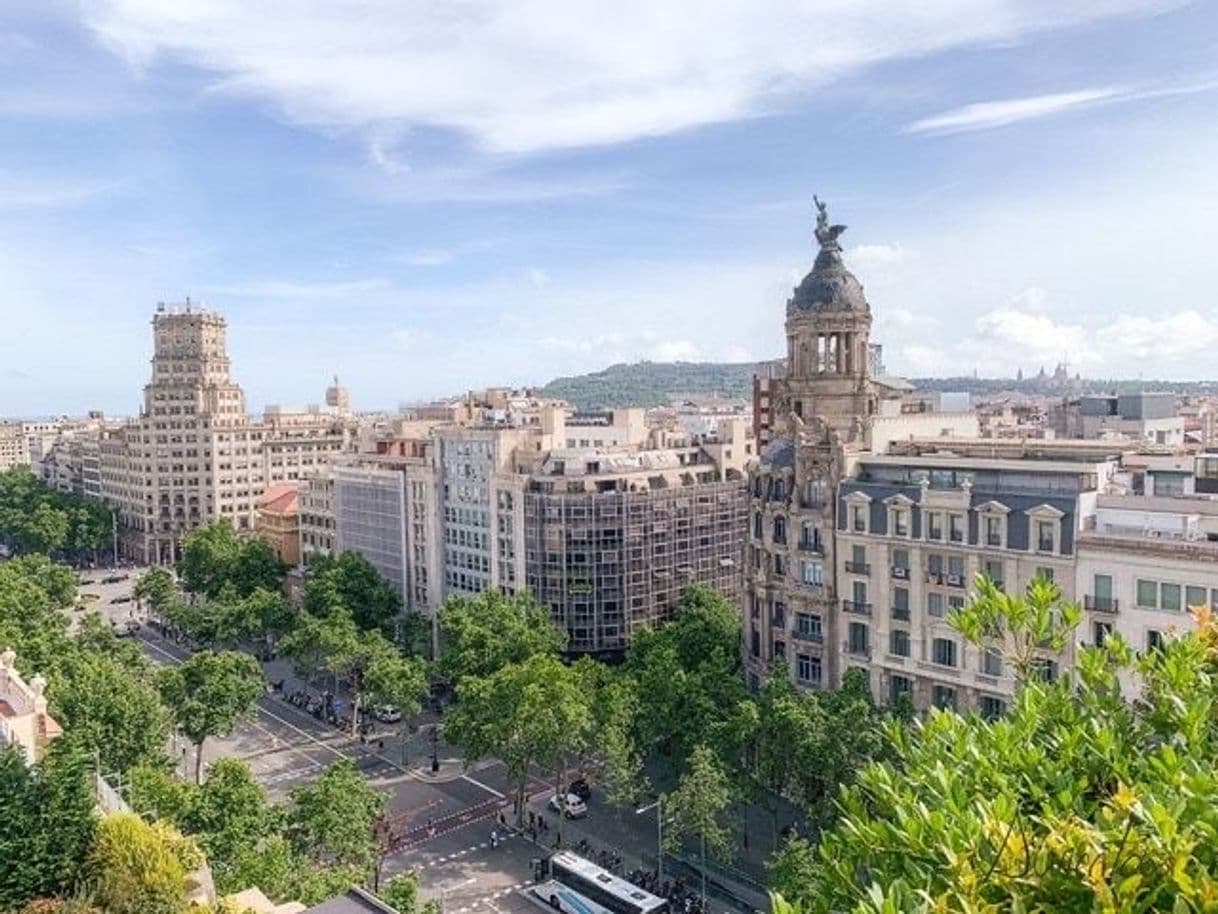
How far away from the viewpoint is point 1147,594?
186 ft

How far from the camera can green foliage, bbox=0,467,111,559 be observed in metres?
178

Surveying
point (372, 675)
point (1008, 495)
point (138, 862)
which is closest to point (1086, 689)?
point (138, 862)

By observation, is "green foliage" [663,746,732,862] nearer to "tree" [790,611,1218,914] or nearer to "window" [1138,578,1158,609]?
"window" [1138,578,1158,609]

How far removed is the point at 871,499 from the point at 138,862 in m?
47.1

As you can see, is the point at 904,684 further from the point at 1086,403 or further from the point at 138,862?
the point at 1086,403

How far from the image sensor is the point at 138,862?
130ft

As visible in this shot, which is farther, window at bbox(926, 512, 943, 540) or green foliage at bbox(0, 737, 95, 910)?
window at bbox(926, 512, 943, 540)

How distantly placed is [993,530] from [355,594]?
6948 cm

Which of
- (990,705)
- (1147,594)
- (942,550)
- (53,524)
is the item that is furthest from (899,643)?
(53,524)

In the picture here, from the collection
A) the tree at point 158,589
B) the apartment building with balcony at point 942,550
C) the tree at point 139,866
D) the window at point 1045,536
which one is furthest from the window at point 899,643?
the tree at point 158,589

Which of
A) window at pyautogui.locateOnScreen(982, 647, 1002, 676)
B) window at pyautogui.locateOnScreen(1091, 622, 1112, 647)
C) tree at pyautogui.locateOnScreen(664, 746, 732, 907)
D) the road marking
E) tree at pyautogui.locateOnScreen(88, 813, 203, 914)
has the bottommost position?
the road marking

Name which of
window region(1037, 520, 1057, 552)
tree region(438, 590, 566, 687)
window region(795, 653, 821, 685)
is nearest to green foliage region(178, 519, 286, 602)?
tree region(438, 590, 566, 687)

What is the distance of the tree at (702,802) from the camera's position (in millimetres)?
58250

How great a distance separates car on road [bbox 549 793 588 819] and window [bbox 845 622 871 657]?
22.5m
